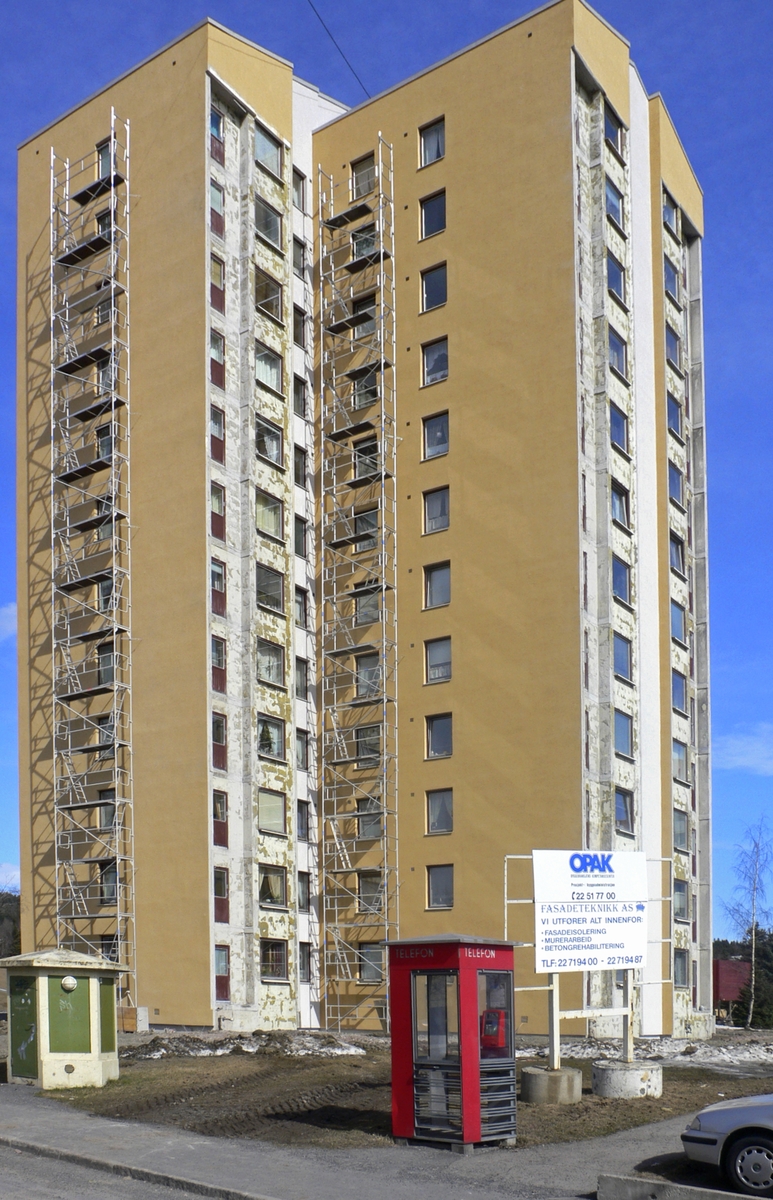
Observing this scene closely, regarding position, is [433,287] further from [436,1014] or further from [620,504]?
[436,1014]

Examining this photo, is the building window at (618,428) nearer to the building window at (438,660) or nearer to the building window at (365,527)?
the building window at (365,527)

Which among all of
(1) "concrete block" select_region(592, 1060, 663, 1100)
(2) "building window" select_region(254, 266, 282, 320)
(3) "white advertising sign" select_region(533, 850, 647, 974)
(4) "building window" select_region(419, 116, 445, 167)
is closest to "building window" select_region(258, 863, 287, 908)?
(2) "building window" select_region(254, 266, 282, 320)

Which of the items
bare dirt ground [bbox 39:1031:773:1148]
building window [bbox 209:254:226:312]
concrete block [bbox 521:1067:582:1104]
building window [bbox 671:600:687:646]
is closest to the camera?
bare dirt ground [bbox 39:1031:773:1148]

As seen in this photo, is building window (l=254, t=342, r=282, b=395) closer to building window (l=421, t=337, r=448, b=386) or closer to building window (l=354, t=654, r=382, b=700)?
building window (l=421, t=337, r=448, b=386)

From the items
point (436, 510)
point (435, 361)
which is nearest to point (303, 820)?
point (436, 510)

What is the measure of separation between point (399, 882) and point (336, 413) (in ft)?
51.8

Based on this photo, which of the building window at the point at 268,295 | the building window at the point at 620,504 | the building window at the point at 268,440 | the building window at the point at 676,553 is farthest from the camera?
the building window at the point at 676,553

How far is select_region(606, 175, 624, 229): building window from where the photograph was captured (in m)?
44.2

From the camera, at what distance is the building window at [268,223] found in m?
44.6

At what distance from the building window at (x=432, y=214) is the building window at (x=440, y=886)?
20.4 meters

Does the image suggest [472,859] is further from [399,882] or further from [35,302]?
[35,302]

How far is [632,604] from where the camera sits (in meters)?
42.6

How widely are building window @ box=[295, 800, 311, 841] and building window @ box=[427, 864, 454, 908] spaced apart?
189 inches

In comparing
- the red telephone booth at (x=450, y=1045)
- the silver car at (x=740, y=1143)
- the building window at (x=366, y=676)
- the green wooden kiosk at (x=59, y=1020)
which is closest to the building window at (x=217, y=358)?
the building window at (x=366, y=676)
